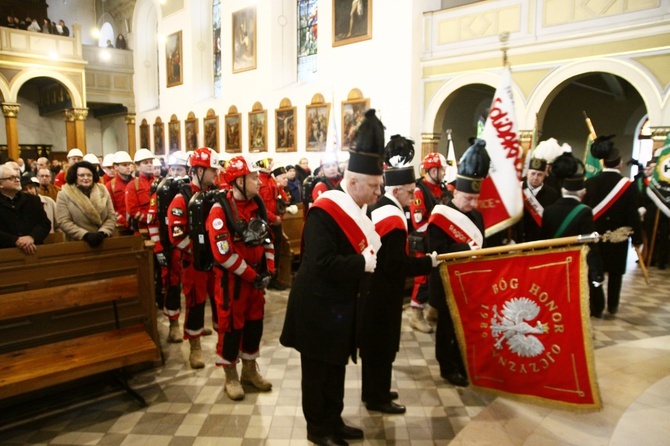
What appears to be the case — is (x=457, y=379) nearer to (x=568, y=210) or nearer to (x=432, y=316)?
(x=432, y=316)

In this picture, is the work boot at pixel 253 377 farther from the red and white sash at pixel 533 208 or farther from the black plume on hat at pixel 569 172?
the black plume on hat at pixel 569 172

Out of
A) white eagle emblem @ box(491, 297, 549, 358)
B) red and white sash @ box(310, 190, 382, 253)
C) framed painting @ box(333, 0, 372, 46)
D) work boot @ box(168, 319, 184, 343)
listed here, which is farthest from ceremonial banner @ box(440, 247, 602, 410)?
framed painting @ box(333, 0, 372, 46)

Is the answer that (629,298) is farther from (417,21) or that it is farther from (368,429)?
(417,21)

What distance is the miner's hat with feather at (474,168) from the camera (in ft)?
11.2

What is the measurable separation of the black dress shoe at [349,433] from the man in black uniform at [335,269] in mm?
277

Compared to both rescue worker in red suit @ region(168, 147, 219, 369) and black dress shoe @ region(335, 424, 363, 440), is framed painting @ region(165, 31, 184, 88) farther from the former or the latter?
black dress shoe @ region(335, 424, 363, 440)

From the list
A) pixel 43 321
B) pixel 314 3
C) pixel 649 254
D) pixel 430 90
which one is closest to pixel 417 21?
pixel 430 90

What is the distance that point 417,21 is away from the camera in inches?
466

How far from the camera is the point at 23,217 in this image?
449cm

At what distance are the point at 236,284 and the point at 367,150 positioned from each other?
1619 mm

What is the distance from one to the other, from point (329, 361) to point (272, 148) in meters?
13.7

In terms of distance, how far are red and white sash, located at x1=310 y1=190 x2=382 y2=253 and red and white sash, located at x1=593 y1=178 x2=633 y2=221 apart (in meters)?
4.26

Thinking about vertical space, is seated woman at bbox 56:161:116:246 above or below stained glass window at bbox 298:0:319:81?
below

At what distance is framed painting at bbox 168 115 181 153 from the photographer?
783 inches
